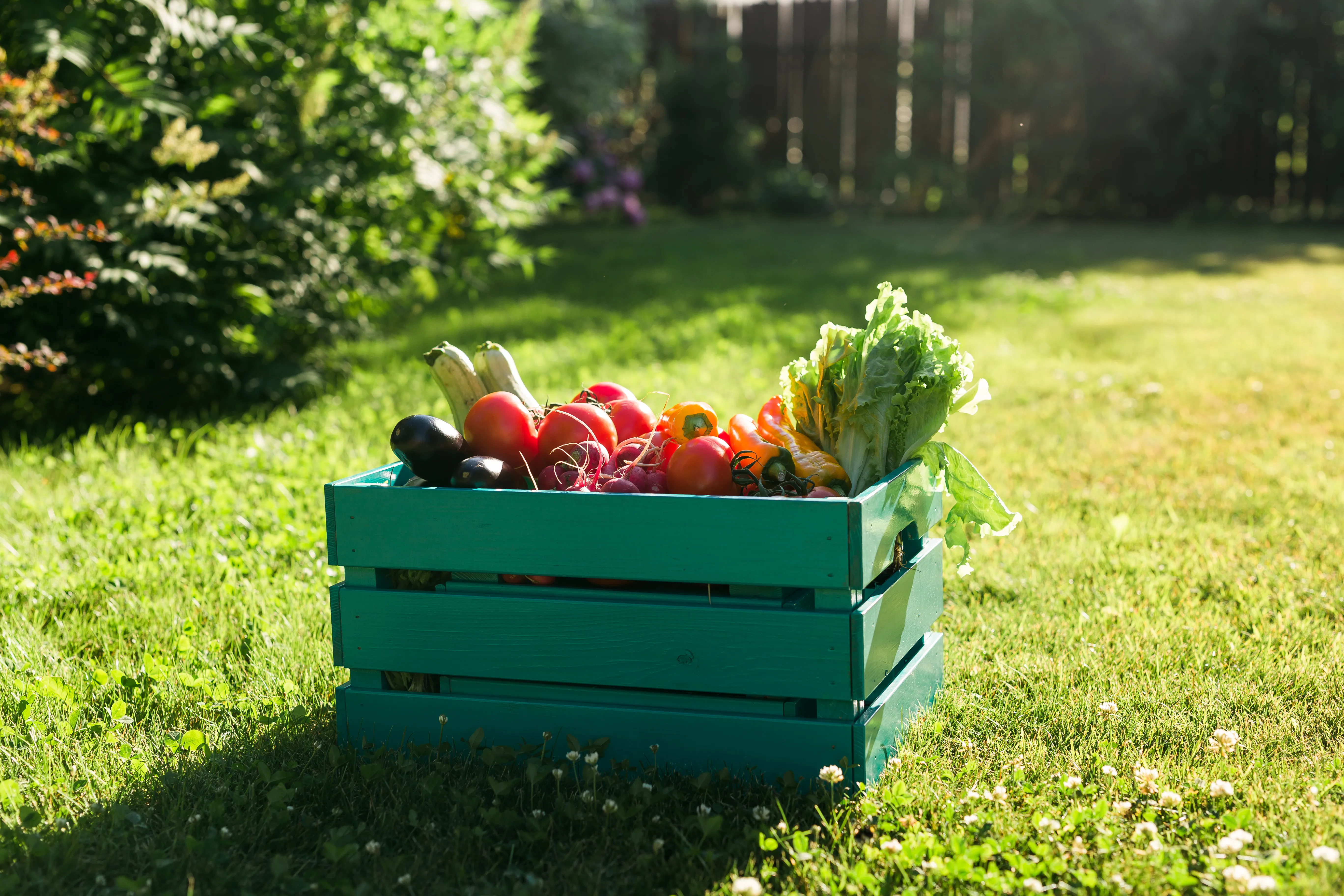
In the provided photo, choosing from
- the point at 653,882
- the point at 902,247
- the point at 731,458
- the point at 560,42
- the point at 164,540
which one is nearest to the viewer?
the point at 653,882

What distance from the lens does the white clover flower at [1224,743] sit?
2.29 m

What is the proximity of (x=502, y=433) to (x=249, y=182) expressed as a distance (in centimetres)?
297

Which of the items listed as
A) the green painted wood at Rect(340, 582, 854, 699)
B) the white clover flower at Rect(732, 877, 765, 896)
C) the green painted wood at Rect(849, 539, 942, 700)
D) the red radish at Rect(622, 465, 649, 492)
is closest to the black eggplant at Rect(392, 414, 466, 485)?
the green painted wood at Rect(340, 582, 854, 699)

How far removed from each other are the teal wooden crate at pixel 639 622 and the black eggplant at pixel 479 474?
77 millimetres

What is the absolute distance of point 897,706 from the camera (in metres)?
2.35

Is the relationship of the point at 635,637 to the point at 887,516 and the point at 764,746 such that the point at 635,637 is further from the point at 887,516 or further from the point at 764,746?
the point at 887,516

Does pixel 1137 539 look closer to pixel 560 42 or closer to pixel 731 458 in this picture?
pixel 731 458

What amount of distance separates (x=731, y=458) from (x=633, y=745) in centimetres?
59

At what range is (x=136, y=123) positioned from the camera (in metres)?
4.45

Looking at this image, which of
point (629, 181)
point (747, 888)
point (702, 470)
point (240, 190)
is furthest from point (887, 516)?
point (629, 181)

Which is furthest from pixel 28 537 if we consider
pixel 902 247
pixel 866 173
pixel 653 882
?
pixel 866 173

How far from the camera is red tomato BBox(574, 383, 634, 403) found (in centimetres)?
274

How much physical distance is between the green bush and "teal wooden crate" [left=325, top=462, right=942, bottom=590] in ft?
8.03

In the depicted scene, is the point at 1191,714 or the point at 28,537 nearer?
the point at 1191,714
